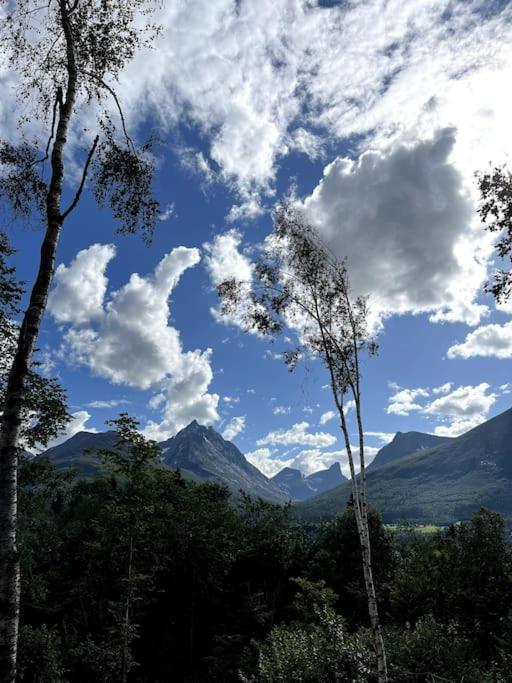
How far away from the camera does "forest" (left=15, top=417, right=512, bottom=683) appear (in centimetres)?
1678

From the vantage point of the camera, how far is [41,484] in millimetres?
23906

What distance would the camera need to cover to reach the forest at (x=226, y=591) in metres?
16.8

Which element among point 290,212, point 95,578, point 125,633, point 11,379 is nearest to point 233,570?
point 95,578

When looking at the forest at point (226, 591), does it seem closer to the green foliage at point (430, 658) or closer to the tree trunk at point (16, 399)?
the green foliage at point (430, 658)

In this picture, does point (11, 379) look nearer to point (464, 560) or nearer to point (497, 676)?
point (497, 676)

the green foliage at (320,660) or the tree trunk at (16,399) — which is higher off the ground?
the tree trunk at (16,399)

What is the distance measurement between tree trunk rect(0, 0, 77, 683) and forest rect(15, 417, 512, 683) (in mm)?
12974

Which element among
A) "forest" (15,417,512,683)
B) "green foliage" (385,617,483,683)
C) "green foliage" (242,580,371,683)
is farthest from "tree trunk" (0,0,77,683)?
"green foliage" (385,617,483,683)

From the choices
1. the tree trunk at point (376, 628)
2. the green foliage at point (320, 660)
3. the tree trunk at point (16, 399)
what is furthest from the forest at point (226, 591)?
the tree trunk at point (16, 399)

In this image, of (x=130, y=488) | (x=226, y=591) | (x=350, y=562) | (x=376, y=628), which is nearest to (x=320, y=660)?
(x=376, y=628)

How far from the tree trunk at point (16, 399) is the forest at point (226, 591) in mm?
12974

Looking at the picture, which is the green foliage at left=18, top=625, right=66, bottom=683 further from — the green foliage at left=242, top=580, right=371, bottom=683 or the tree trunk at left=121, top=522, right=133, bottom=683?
the green foliage at left=242, top=580, right=371, bottom=683

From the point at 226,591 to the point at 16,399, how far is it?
42.6 meters

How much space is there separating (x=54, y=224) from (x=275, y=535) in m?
41.4
